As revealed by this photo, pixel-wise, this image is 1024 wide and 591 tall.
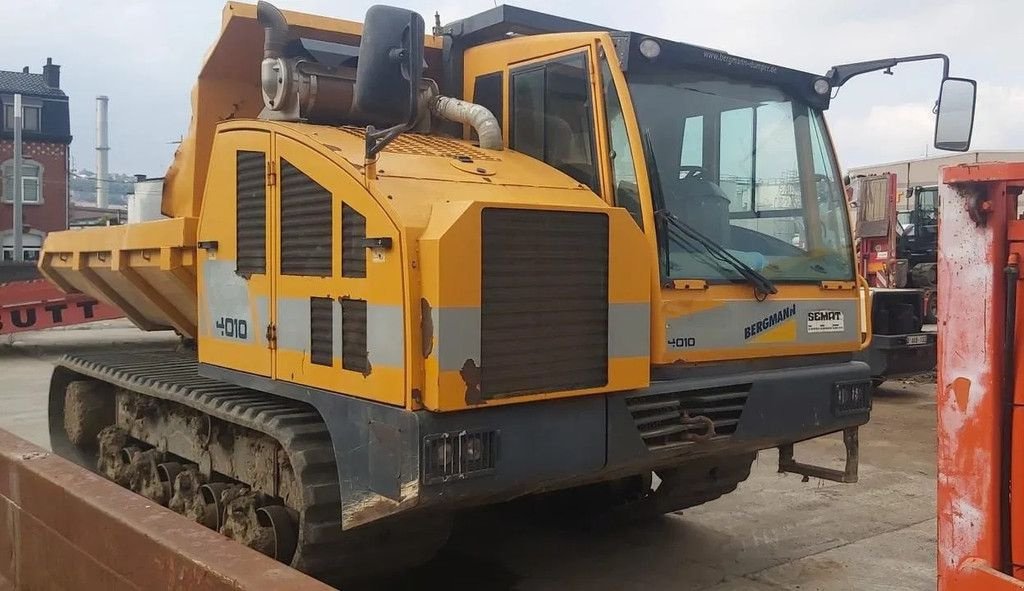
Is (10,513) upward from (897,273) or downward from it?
downward

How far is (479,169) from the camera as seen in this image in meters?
4.21

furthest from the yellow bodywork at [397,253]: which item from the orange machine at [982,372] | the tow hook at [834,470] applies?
the orange machine at [982,372]

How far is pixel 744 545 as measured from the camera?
224 inches

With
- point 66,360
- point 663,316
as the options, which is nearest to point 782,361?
point 663,316

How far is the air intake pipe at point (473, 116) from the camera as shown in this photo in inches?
185

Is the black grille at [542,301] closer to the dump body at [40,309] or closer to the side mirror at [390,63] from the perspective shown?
the side mirror at [390,63]

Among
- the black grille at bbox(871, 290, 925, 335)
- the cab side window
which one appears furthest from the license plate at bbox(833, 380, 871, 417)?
the black grille at bbox(871, 290, 925, 335)

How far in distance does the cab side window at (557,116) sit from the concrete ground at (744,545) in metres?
2.21

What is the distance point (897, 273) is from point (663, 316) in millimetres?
11771

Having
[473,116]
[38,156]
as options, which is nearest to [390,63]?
[473,116]

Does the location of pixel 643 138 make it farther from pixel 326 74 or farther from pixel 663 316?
pixel 326 74

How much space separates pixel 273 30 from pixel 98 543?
253 cm

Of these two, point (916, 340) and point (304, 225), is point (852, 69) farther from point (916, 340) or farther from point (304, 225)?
point (916, 340)

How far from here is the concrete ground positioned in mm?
5090
